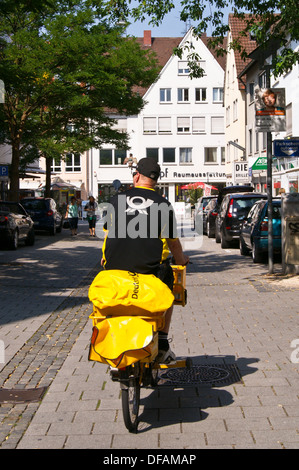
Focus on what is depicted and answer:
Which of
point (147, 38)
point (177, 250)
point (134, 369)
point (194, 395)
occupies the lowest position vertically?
point (194, 395)

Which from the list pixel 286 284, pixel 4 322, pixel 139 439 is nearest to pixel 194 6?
pixel 286 284

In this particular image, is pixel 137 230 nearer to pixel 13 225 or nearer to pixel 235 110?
pixel 13 225

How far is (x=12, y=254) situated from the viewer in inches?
816

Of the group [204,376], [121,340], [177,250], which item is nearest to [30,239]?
[204,376]

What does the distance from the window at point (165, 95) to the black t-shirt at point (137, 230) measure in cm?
6520

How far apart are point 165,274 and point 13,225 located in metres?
17.3

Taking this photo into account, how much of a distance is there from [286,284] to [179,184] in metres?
57.8

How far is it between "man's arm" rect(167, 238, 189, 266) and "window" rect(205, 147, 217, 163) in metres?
64.9

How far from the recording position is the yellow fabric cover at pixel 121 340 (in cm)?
469

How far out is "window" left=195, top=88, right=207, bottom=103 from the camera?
227ft

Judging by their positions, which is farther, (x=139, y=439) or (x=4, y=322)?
(x=4, y=322)

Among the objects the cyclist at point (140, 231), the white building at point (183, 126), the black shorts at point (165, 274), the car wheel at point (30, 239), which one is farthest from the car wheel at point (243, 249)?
the white building at point (183, 126)

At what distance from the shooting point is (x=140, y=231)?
17.1 feet
